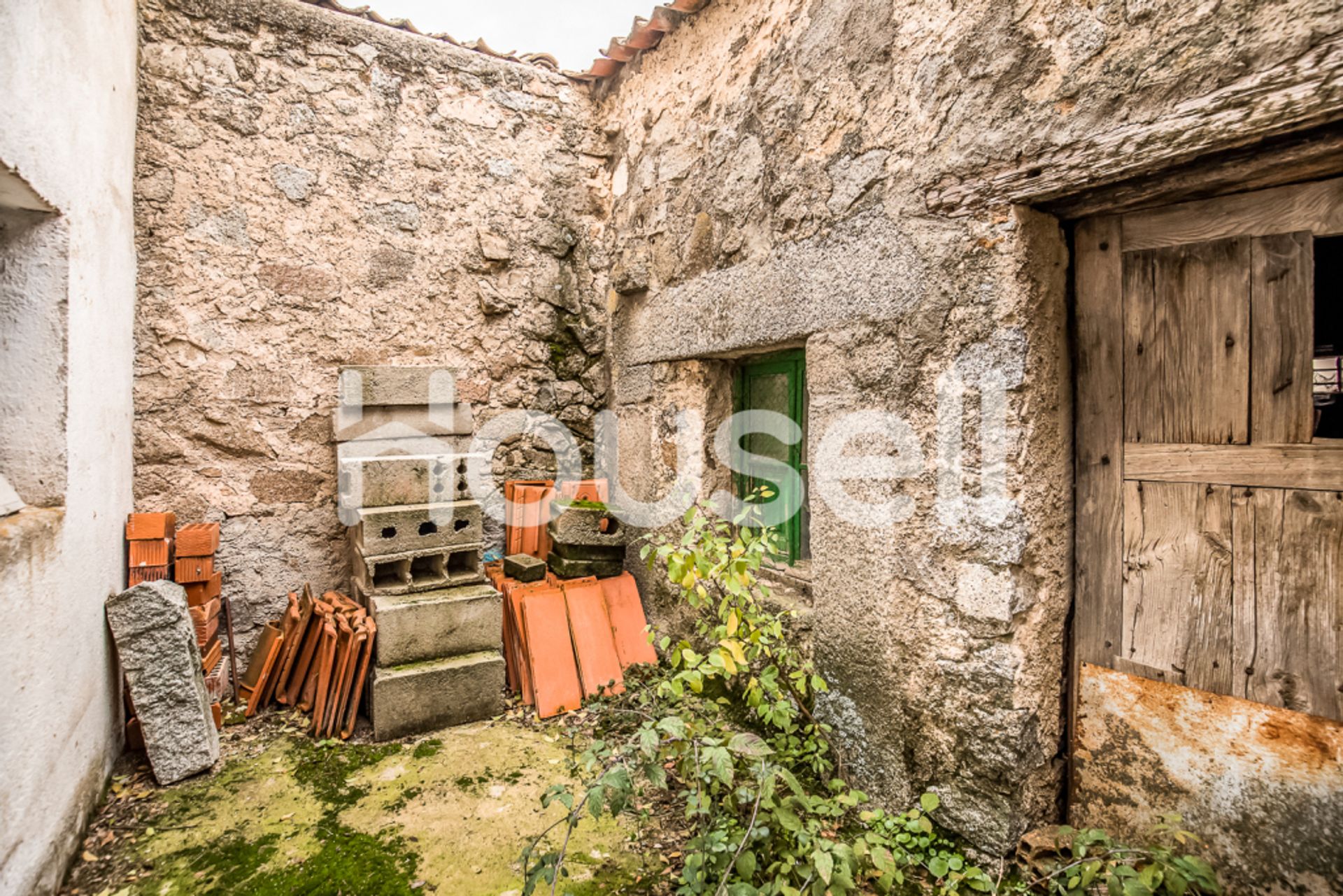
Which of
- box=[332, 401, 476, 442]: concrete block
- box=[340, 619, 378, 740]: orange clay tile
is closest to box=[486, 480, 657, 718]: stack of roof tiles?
box=[332, 401, 476, 442]: concrete block

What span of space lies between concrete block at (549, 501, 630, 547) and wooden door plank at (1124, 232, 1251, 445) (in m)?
2.53

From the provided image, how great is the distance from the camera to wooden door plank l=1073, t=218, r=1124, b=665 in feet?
6.25

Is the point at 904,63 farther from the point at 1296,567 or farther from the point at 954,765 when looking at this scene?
the point at 954,765

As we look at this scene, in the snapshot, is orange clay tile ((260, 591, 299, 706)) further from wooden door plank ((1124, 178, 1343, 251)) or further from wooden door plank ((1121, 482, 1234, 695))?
wooden door plank ((1124, 178, 1343, 251))

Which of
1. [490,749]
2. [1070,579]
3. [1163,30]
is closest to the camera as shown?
[1163,30]

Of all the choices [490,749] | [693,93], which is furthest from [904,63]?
[490,749]

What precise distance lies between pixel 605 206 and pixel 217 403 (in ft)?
8.13

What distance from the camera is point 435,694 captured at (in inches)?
117

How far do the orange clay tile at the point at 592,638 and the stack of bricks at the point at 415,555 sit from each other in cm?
41

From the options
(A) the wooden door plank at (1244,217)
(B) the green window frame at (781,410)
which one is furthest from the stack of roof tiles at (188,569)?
(A) the wooden door plank at (1244,217)

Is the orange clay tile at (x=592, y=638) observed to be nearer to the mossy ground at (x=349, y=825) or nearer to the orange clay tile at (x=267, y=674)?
the mossy ground at (x=349, y=825)

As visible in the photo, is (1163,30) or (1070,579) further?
(1070,579)

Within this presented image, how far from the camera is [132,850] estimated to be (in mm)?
2172

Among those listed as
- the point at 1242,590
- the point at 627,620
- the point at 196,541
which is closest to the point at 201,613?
the point at 196,541
